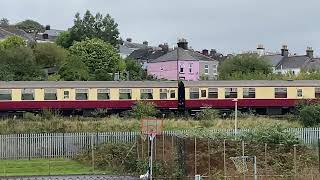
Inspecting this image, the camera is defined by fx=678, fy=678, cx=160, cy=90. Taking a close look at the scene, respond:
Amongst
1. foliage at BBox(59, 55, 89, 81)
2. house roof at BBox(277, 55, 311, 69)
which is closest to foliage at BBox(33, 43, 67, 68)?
foliage at BBox(59, 55, 89, 81)

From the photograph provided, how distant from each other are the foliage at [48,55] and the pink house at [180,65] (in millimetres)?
14373

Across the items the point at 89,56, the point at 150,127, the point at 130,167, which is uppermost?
the point at 89,56

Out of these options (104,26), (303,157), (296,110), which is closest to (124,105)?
(296,110)

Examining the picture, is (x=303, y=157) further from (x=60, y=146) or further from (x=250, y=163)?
(x=60, y=146)

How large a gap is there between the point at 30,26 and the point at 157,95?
10818 cm

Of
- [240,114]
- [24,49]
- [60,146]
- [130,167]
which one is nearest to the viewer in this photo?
[130,167]

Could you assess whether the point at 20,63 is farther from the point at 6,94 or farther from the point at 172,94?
the point at 172,94

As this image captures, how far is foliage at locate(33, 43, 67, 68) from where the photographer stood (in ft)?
300

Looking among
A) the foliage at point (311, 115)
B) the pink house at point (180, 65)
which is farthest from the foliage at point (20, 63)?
the foliage at point (311, 115)

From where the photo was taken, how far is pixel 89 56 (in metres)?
85.0

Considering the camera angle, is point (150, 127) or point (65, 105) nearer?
point (150, 127)

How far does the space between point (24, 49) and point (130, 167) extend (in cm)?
5371

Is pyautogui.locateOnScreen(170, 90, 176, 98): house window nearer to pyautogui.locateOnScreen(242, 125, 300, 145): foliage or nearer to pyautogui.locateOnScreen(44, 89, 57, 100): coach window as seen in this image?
pyautogui.locateOnScreen(44, 89, 57, 100): coach window

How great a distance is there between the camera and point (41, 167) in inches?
1278
